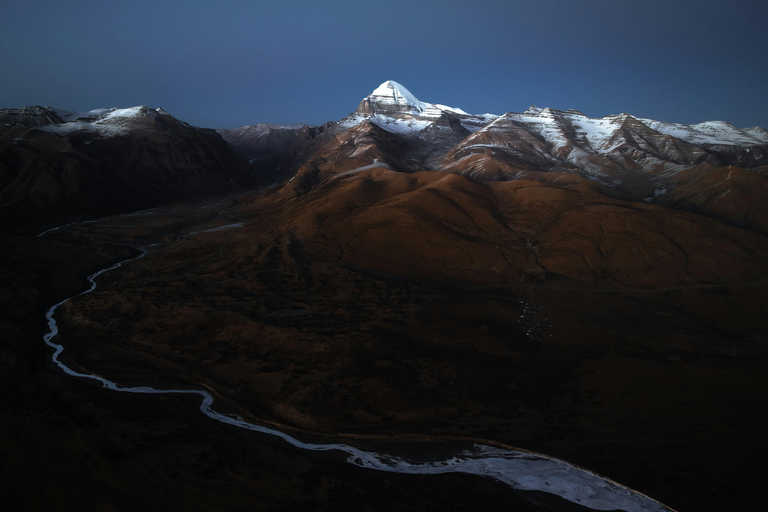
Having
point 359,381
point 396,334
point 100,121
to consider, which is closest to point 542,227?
point 396,334

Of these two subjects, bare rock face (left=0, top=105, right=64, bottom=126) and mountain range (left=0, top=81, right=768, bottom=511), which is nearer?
mountain range (left=0, top=81, right=768, bottom=511)

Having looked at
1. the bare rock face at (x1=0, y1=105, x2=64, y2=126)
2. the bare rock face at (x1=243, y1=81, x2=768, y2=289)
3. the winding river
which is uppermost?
the bare rock face at (x1=0, y1=105, x2=64, y2=126)

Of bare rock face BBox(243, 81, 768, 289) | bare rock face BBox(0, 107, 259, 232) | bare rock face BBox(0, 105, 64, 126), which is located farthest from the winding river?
bare rock face BBox(0, 105, 64, 126)

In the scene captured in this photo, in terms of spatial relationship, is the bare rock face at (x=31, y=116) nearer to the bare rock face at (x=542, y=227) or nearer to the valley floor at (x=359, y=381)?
the bare rock face at (x=542, y=227)

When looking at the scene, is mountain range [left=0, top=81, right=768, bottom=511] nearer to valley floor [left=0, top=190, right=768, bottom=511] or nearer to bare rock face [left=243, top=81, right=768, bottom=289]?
valley floor [left=0, top=190, right=768, bottom=511]

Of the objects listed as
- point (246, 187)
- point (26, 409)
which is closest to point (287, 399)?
point (26, 409)

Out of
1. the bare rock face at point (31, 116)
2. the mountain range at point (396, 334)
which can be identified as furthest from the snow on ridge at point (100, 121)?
the mountain range at point (396, 334)
